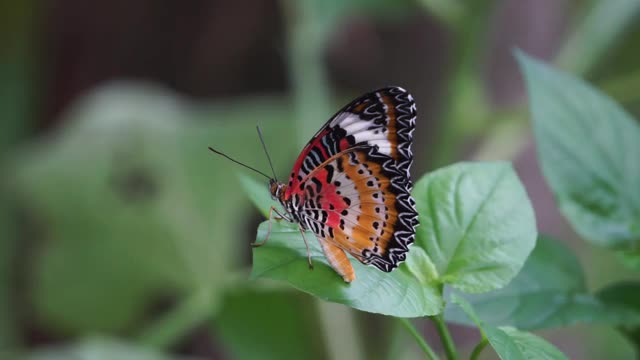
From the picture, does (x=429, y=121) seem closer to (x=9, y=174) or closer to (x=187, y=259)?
(x=187, y=259)

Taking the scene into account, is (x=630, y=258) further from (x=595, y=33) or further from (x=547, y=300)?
(x=595, y=33)

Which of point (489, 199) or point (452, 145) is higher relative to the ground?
point (489, 199)

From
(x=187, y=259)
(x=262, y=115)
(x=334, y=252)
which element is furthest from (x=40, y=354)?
(x=334, y=252)

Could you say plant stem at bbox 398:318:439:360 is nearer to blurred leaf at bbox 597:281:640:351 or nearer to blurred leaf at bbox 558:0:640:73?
blurred leaf at bbox 597:281:640:351

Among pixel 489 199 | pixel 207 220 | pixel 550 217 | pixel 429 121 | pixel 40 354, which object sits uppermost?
pixel 489 199

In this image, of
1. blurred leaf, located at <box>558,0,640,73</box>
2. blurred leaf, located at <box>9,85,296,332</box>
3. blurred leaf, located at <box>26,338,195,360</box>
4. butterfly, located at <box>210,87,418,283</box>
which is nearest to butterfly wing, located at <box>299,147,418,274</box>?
butterfly, located at <box>210,87,418,283</box>

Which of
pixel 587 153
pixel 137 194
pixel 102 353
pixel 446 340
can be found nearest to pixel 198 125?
pixel 137 194
